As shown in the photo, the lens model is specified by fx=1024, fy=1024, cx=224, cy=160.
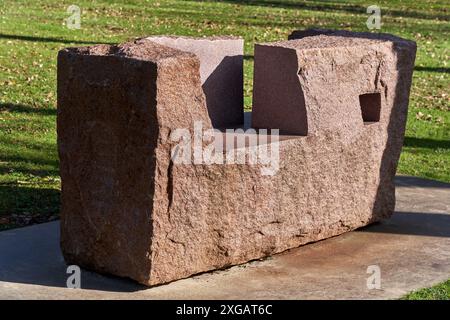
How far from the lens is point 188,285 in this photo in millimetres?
6828

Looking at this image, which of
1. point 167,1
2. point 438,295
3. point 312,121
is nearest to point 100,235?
point 312,121

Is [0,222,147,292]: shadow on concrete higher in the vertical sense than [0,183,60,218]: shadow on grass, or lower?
higher

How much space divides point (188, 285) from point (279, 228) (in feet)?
3.15

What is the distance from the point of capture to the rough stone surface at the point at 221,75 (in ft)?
27.5

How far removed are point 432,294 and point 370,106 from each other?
197cm

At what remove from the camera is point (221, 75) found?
8.55m

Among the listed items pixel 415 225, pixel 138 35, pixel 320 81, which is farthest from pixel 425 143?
pixel 138 35

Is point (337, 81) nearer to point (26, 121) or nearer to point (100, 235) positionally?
point (100, 235)

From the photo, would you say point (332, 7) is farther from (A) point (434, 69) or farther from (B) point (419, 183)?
(B) point (419, 183)

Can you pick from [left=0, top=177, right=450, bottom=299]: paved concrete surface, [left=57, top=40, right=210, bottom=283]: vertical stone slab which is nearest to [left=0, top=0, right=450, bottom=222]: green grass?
[left=0, top=177, right=450, bottom=299]: paved concrete surface

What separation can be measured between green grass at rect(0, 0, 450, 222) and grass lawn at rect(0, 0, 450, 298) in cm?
1

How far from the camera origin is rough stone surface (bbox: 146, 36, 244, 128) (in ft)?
27.5

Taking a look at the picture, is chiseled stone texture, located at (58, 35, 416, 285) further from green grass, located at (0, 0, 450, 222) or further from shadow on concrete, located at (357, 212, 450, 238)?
green grass, located at (0, 0, 450, 222)

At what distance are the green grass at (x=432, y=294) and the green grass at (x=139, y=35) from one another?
3.23 meters
